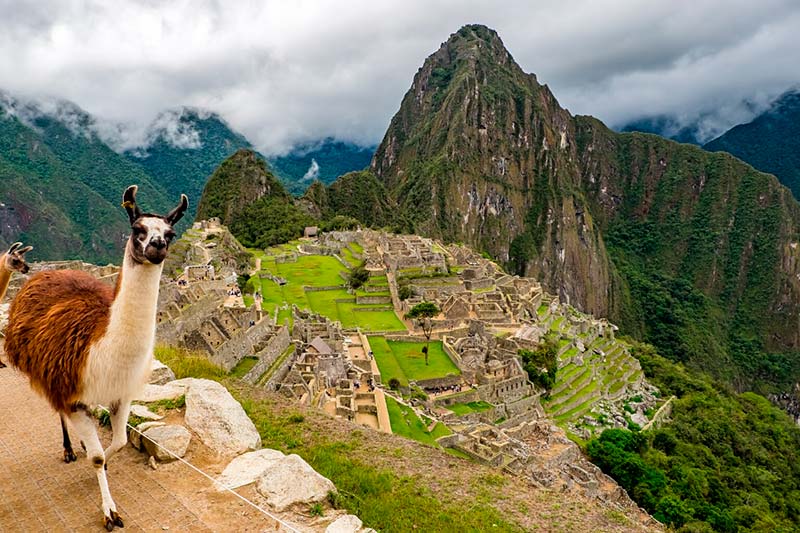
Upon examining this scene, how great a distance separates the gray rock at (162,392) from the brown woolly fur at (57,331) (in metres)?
1.92

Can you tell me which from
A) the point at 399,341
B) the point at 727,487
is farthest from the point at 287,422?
the point at 727,487

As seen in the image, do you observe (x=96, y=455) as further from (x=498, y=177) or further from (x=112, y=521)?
(x=498, y=177)

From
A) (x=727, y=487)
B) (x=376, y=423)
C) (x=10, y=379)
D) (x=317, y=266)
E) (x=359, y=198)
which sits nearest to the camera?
(x=10, y=379)

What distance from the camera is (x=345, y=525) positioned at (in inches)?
146

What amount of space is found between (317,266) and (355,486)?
37.4 m

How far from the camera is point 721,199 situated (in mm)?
147875

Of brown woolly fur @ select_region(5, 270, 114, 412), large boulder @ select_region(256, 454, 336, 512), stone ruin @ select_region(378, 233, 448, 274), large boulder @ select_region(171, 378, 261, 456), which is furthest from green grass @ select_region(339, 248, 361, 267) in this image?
brown woolly fur @ select_region(5, 270, 114, 412)

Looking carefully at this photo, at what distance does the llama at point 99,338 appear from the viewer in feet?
10.4

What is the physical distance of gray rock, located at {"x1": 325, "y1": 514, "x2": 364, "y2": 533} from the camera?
12.0ft

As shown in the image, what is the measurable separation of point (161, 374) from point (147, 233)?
421cm

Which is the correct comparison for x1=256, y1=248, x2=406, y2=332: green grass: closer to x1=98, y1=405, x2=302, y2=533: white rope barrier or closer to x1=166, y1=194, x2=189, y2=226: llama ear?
x1=98, y1=405, x2=302, y2=533: white rope barrier

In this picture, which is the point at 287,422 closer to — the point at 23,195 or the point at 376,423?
the point at 376,423

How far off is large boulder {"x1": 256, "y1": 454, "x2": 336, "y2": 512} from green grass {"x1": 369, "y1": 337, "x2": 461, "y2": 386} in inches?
632

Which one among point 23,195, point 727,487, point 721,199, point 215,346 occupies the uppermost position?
point 721,199
